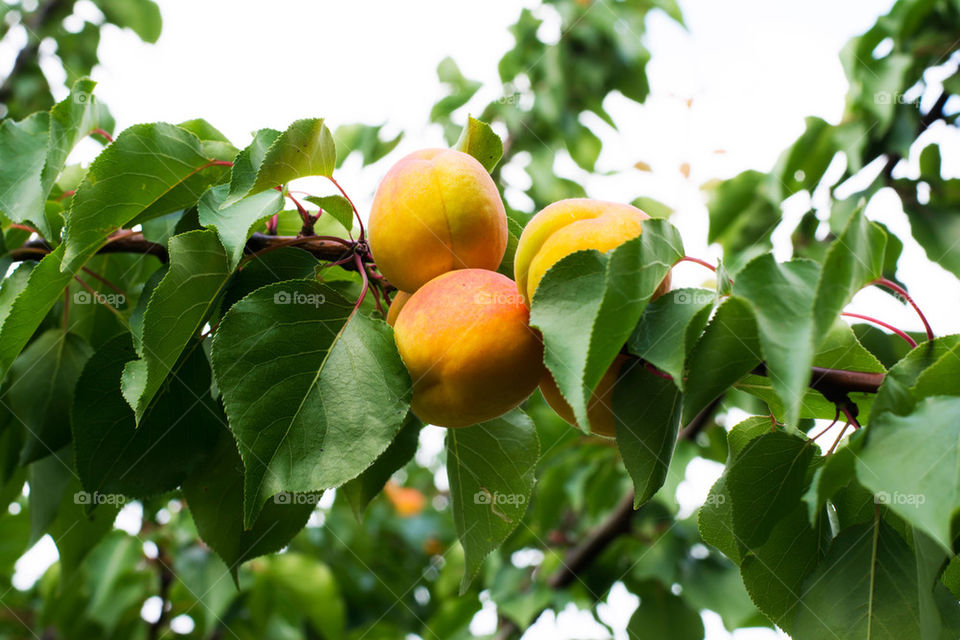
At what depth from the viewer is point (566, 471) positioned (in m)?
2.14

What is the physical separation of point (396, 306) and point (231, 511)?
1.07 feet

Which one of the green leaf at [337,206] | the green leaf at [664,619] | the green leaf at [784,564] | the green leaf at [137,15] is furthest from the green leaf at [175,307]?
the green leaf at [137,15]

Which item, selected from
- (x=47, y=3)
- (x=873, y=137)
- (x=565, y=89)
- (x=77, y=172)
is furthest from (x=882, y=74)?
(x=47, y=3)

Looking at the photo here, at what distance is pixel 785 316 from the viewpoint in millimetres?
606

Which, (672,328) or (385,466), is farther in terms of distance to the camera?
(385,466)

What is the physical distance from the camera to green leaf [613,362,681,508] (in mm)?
711

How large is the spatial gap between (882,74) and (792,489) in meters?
1.47

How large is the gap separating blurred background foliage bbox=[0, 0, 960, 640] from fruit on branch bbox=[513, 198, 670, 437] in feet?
1.59

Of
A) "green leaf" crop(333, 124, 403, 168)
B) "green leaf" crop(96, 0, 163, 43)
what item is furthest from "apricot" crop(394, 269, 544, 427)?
"green leaf" crop(96, 0, 163, 43)

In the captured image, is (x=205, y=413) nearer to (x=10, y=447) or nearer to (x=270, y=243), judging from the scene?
(x=270, y=243)
